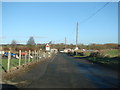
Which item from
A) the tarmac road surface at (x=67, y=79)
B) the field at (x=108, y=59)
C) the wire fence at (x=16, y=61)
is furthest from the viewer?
the field at (x=108, y=59)

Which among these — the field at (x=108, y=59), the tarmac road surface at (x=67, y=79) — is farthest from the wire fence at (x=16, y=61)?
the field at (x=108, y=59)

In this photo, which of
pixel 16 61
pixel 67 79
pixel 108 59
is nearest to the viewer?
pixel 67 79

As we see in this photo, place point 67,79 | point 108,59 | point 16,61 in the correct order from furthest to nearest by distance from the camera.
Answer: point 108,59, point 16,61, point 67,79

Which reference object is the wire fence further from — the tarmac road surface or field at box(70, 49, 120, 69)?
field at box(70, 49, 120, 69)

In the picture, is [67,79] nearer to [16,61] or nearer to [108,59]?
[16,61]

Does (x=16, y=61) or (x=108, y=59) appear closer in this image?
(x=16, y=61)

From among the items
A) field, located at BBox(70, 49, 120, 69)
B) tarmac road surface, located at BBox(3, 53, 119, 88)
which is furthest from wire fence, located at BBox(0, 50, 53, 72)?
field, located at BBox(70, 49, 120, 69)

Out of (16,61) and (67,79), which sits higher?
(67,79)

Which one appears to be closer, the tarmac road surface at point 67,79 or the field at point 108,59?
the tarmac road surface at point 67,79

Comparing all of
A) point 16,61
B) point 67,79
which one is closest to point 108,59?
point 16,61

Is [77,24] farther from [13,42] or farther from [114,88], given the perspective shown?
[114,88]

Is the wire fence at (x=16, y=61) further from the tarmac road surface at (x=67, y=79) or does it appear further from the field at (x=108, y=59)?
the field at (x=108, y=59)

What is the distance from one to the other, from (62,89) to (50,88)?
546 mm

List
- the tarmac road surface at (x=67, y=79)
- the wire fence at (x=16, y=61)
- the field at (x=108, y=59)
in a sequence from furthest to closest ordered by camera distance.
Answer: the field at (x=108, y=59)
the wire fence at (x=16, y=61)
the tarmac road surface at (x=67, y=79)
